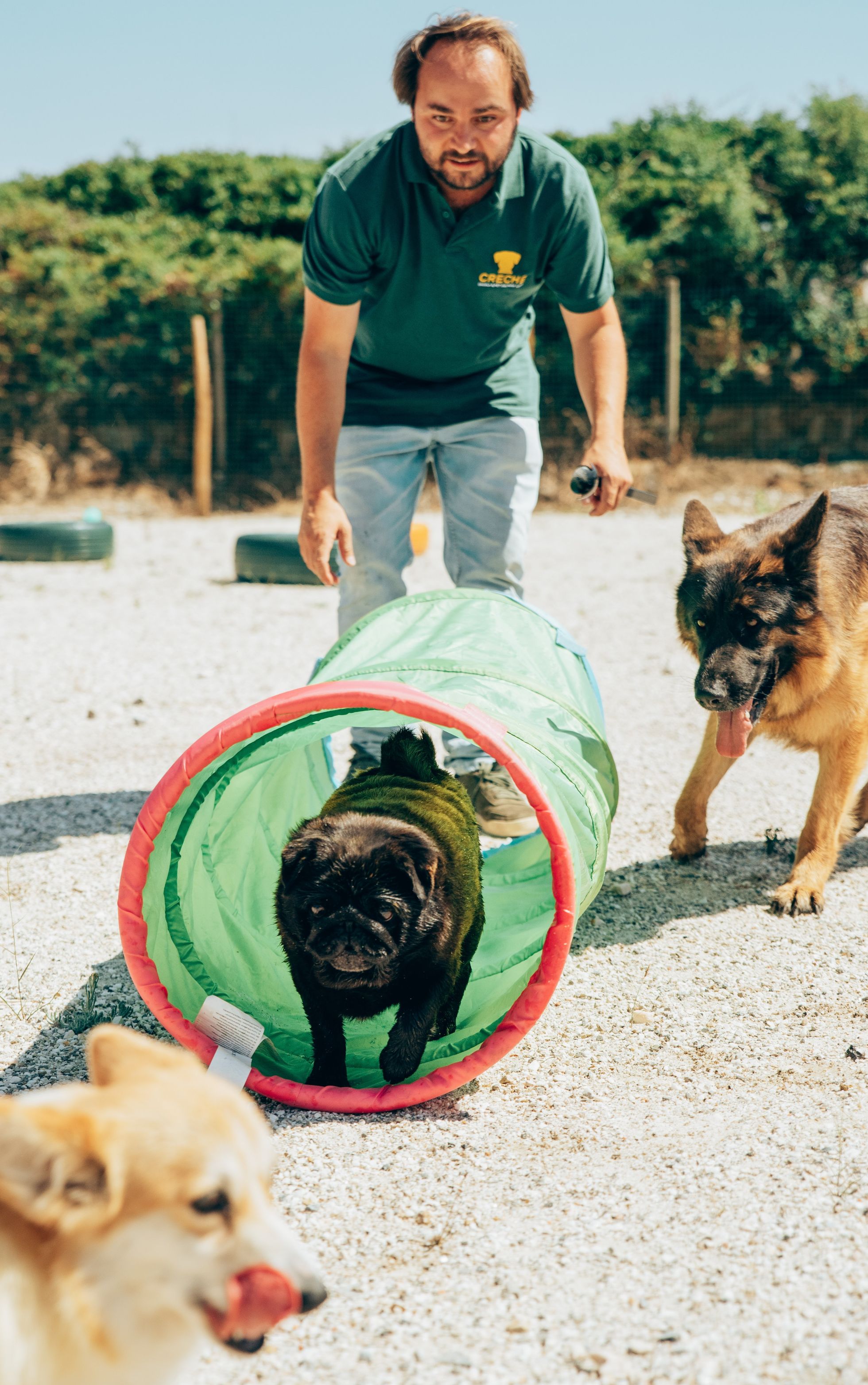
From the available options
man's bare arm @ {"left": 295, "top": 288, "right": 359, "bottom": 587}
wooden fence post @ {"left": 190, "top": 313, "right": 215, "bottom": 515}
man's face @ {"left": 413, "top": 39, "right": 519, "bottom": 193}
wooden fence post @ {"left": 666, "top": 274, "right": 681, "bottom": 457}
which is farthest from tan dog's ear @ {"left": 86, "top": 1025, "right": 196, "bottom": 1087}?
wooden fence post @ {"left": 666, "top": 274, "right": 681, "bottom": 457}

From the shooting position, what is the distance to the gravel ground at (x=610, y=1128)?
1930mm

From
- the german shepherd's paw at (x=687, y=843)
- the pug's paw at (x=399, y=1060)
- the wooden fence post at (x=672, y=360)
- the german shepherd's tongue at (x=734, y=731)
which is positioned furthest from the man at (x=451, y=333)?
the wooden fence post at (x=672, y=360)

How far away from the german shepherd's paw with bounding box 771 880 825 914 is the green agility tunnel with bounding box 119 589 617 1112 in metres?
0.76

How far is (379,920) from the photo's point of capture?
2787mm

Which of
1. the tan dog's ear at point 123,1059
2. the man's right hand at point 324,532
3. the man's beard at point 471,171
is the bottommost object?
the tan dog's ear at point 123,1059

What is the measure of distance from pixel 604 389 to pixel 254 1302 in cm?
342

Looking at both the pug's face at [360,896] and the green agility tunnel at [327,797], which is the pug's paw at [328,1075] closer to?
the green agility tunnel at [327,797]

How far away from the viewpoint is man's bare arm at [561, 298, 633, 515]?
3.92 metres

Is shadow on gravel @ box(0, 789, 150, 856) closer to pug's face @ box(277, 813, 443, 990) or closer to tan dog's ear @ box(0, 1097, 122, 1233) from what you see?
pug's face @ box(277, 813, 443, 990)

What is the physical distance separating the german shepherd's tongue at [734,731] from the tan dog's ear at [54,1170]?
114 inches

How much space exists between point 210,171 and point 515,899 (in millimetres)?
18185

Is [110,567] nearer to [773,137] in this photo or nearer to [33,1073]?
[33,1073]

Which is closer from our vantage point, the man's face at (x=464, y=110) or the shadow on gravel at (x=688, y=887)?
the man's face at (x=464, y=110)

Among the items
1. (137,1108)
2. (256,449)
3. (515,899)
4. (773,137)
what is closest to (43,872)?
(515,899)
